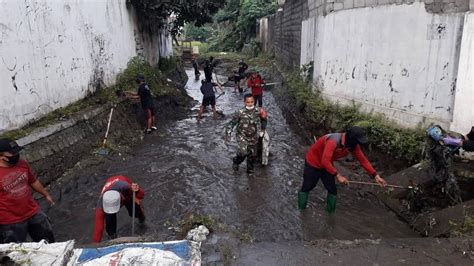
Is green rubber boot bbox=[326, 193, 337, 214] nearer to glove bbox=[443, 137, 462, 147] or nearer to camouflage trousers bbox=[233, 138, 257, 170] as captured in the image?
glove bbox=[443, 137, 462, 147]

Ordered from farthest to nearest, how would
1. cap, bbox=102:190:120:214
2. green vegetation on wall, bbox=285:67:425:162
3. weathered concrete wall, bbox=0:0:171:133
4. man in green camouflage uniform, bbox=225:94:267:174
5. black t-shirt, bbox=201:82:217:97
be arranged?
black t-shirt, bbox=201:82:217:97, man in green camouflage uniform, bbox=225:94:267:174, green vegetation on wall, bbox=285:67:425:162, weathered concrete wall, bbox=0:0:171:133, cap, bbox=102:190:120:214

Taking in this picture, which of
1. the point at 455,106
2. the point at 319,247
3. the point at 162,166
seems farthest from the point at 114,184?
the point at 455,106

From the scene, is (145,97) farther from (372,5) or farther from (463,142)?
(463,142)

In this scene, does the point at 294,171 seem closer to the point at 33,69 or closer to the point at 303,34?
the point at 33,69

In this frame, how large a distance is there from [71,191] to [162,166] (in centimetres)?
218

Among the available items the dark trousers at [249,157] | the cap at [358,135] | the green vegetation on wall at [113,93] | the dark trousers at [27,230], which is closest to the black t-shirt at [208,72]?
the green vegetation on wall at [113,93]

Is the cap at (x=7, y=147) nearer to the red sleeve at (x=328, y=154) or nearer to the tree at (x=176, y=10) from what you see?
the red sleeve at (x=328, y=154)

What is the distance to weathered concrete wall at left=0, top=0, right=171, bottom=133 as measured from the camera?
6855 millimetres

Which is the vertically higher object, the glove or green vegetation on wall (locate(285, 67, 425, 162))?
the glove

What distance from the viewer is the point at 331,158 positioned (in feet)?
17.3

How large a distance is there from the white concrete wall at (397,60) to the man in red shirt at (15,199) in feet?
21.6

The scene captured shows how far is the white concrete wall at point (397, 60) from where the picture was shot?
21.9 ft

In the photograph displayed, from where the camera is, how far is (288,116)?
1392cm

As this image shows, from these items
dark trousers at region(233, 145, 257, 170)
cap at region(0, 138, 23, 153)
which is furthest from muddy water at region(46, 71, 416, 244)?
cap at region(0, 138, 23, 153)
